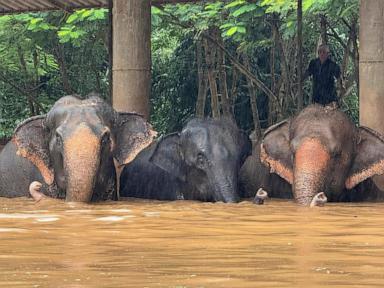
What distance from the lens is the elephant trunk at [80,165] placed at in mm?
9195

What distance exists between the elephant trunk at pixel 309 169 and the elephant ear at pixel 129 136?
1597 millimetres

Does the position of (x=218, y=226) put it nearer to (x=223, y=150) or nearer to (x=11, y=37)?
(x=223, y=150)

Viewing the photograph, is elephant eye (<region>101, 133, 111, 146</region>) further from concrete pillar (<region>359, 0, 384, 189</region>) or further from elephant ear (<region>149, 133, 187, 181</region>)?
concrete pillar (<region>359, 0, 384, 189</region>)

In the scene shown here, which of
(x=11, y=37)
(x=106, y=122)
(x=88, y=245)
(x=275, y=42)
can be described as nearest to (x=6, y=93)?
(x=11, y=37)

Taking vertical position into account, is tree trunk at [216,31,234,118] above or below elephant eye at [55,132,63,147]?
above

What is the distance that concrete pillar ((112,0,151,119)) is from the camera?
11.8 meters

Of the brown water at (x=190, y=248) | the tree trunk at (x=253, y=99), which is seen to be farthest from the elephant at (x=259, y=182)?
the tree trunk at (x=253, y=99)

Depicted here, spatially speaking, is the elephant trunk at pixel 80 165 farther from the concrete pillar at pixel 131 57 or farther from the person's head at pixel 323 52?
the person's head at pixel 323 52

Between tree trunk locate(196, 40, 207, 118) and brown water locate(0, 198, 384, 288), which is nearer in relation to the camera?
brown water locate(0, 198, 384, 288)

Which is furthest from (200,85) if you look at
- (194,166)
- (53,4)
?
(194,166)

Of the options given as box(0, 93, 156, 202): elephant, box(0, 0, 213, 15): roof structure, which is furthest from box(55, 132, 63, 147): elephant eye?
box(0, 0, 213, 15): roof structure

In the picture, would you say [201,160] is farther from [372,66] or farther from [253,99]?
[253,99]

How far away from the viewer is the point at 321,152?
962 cm

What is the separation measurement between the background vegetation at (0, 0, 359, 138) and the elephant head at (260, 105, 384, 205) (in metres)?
5.63
